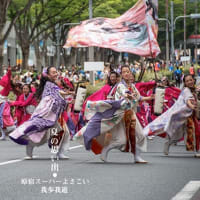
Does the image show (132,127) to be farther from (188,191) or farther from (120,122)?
(188,191)

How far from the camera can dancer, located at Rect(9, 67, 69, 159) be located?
501 inches

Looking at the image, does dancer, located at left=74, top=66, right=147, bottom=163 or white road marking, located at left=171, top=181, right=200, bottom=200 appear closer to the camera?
white road marking, located at left=171, top=181, right=200, bottom=200


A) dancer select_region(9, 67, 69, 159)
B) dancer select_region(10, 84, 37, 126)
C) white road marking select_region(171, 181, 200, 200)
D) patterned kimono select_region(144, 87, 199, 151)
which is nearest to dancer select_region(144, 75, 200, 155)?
patterned kimono select_region(144, 87, 199, 151)

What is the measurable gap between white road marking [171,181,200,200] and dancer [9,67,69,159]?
3917mm

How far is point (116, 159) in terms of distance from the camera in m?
13.2

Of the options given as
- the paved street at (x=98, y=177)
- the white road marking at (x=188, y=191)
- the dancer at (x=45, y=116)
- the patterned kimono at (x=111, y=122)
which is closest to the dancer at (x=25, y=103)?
the paved street at (x=98, y=177)

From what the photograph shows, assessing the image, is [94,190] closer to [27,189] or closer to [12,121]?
[27,189]

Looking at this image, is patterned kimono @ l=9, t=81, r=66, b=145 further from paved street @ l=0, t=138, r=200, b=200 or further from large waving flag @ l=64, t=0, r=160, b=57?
large waving flag @ l=64, t=0, r=160, b=57

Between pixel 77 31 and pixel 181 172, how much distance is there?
11.4 meters

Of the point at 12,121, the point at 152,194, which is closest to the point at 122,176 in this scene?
the point at 152,194

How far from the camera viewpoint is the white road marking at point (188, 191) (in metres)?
8.07

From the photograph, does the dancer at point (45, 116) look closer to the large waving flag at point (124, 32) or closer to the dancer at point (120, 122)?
the dancer at point (120, 122)

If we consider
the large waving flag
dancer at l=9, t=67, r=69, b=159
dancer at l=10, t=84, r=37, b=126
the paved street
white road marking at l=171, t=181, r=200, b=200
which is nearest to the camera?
white road marking at l=171, t=181, r=200, b=200

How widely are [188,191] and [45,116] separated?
467 centimetres
